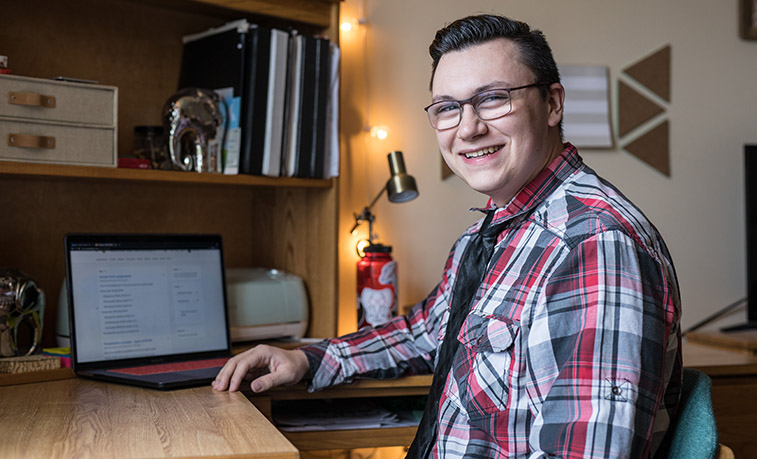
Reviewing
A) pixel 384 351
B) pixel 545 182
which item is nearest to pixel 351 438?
pixel 384 351

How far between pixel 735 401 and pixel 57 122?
1.76 meters

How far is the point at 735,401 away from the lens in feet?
6.46

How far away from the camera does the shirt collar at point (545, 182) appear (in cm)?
125

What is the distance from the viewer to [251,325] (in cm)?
179

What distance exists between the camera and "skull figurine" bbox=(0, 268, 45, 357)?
4.88 ft

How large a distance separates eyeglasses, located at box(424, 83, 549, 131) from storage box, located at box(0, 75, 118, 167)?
72 centimetres

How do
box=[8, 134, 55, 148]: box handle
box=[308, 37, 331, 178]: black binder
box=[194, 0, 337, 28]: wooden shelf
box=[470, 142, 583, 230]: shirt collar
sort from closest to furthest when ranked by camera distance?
box=[470, 142, 583, 230]: shirt collar, box=[8, 134, 55, 148]: box handle, box=[194, 0, 337, 28]: wooden shelf, box=[308, 37, 331, 178]: black binder

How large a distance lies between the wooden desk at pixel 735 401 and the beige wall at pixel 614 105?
0.58 meters

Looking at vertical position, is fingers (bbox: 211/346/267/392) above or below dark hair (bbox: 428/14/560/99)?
below

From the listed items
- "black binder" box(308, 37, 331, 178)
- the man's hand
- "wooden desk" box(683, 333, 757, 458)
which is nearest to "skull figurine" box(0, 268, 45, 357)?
the man's hand

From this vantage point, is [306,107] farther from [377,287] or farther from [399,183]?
[377,287]

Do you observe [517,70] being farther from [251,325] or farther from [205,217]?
[205,217]

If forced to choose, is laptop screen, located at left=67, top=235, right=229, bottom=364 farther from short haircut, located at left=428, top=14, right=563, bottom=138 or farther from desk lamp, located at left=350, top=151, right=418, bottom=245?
short haircut, located at left=428, top=14, right=563, bottom=138

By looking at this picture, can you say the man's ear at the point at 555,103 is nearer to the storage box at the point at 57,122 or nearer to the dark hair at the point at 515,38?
the dark hair at the point at 515,38
